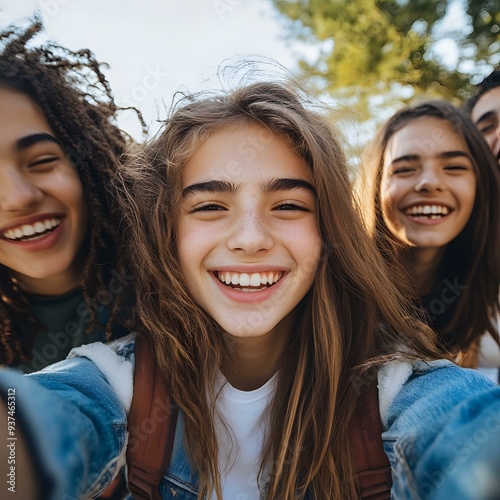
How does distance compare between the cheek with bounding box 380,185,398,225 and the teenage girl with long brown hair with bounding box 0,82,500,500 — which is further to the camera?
the cheek with bounding box 380,185,398,225

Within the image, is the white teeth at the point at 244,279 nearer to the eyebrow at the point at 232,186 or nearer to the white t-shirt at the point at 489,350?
the eyebrow at the point at 232,186

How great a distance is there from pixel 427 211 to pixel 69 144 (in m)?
1.87

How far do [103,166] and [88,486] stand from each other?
4.49 feet

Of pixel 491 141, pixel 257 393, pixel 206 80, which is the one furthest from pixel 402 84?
pixel 257 393

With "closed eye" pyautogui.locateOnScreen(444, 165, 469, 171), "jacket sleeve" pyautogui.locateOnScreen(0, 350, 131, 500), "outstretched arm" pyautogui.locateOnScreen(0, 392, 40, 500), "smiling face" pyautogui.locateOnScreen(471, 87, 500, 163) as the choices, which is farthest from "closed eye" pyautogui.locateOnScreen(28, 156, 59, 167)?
"smiling face" pyautogui.locateOnScreen(471, 87, 500, 163)

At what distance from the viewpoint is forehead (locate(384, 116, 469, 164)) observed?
2.56 metres

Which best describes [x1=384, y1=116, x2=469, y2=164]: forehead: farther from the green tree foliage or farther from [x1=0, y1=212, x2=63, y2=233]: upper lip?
the green tree foliage

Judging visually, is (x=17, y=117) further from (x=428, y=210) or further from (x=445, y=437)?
(x=428, y=210)

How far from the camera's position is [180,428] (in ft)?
5.29

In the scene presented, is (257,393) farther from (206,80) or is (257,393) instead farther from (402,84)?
(402,84)

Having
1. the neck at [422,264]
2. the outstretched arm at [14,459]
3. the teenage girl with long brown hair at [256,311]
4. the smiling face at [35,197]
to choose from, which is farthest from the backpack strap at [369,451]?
the smiling face at [35,197]

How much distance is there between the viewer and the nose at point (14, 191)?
1787 mm

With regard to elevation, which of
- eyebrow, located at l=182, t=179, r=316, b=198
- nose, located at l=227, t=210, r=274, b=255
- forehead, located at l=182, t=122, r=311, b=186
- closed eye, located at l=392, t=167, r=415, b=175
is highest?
closed eye, located at l=392, t=167, r=415, b=175

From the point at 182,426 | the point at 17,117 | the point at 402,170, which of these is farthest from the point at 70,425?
the point at 402,170
